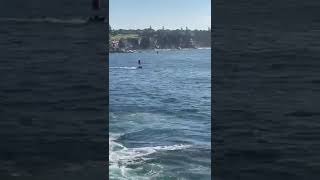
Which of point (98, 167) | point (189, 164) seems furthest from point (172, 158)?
point (98, 167)

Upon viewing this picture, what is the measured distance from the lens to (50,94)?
9438 mm

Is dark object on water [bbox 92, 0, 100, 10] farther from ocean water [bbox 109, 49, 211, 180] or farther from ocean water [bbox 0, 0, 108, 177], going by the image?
ocean water [bbox 109, 49, 211, 180]

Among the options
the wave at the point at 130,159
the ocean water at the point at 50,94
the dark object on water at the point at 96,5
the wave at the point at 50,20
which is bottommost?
the wave at the point at 130,159

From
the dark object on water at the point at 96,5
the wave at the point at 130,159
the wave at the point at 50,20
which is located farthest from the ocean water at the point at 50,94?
the wave at the point at 130,159

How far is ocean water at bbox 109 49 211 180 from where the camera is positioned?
19734 mm

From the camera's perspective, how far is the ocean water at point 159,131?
777 inches

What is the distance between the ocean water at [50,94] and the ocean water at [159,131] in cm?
908

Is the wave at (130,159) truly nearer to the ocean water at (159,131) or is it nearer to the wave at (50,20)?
the ocean water at (159,131)

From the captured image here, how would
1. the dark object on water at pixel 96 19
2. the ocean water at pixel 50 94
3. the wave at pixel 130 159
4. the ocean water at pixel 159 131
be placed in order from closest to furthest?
the dark object on water at pixel 96 19 < the ocean water at pixel 50 94 < the wave at pixel 130 159 < the ocean water at pixel 159 131

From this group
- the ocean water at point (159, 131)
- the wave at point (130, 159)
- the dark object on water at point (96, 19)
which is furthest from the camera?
the ocean water at point (159, 131)

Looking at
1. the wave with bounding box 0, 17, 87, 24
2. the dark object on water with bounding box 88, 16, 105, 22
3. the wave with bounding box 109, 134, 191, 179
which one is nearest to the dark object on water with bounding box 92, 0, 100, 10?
the dark object on water with bounding box 88, 16, 105, 22

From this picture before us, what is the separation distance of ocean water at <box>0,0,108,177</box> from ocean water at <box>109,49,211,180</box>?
9.08m

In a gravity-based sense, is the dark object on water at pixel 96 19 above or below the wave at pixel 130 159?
above

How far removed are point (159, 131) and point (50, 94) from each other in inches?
717
